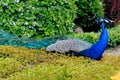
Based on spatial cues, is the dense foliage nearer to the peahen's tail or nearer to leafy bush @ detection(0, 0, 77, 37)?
leafy bush @ detection(0, 0, 77, 37)

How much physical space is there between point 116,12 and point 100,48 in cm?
548

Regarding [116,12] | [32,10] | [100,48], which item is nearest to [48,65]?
[100,48]

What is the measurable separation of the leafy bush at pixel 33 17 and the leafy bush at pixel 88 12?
5.60 feet

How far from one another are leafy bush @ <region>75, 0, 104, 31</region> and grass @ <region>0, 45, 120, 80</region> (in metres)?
4.78

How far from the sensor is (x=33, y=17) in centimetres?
870

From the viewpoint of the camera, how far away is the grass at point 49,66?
463 centimetres

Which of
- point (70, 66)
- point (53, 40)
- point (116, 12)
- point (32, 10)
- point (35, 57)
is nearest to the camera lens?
point (70, 66)

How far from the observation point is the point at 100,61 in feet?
18.8

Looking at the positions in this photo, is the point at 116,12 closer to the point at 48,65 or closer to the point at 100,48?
the point at 100,48

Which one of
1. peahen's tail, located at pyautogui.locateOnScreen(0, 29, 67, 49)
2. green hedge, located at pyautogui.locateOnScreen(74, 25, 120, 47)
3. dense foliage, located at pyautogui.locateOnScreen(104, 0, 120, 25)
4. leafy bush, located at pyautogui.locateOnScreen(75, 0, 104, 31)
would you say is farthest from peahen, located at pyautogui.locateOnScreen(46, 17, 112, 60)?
dense foliage, located at pyautogui.locateOnScreen(104, 0, 120, 25)

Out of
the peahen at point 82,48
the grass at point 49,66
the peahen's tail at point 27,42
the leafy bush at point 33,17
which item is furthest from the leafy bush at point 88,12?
the grass at point 49,66

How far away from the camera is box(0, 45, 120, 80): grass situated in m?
4.63

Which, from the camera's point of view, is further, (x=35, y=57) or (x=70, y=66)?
(x=35, y=57)

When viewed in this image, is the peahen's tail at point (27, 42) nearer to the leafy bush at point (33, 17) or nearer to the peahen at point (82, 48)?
the peahen at point (82, 48)
